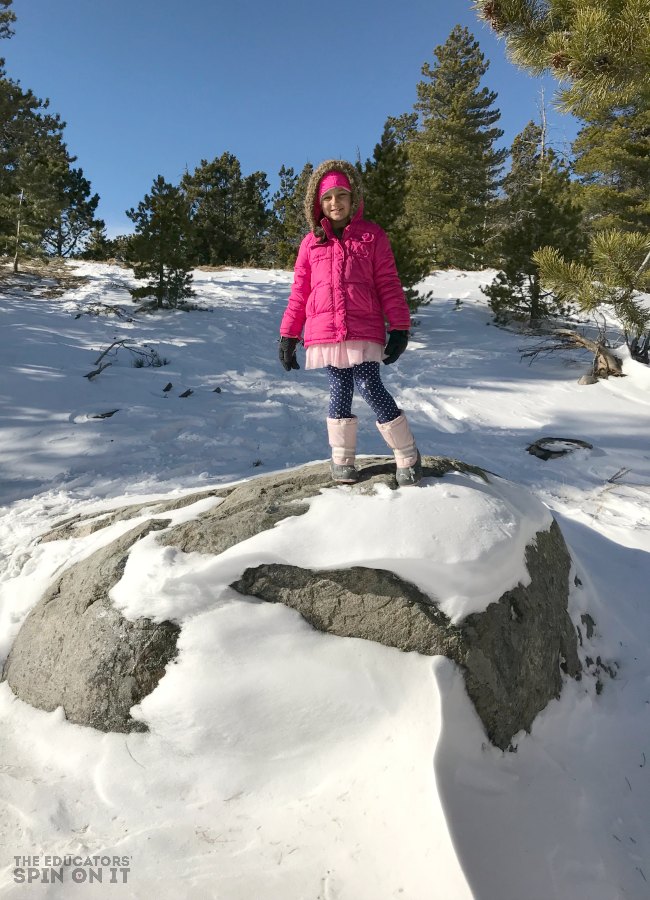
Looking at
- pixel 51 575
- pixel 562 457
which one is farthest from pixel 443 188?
pixel 51 575

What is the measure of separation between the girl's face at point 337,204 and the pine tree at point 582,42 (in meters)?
3.09

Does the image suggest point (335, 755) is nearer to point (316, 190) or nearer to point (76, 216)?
point (316, 190)

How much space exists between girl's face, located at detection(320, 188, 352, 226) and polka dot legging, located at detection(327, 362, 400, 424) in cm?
83

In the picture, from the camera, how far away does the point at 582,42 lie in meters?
3.92

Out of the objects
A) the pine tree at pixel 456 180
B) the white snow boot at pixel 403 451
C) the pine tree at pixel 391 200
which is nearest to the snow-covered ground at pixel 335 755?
the white snow boot at pixel 403 451

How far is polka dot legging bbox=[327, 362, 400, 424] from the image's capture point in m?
2.70

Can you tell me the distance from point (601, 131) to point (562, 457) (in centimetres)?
1169

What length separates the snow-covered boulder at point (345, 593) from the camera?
1997 mm

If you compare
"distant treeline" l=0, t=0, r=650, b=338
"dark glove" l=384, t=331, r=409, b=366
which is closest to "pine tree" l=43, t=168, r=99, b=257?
"distant treeline" l=0, t=0, r=650, b=338

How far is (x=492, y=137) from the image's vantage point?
18.7 m

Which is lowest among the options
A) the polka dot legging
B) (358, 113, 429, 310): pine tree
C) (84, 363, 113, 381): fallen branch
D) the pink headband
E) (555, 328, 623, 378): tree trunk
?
(84, 363, 113, 381): fallen branch

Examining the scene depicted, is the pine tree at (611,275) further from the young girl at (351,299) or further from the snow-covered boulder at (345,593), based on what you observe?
the snow-covered boulder at (345,593)

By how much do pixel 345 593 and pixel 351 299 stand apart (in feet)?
5.07

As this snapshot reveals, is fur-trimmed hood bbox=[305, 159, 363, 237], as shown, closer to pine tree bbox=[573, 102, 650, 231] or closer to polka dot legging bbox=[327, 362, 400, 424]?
polka dot legging bbox=[327, 362, 400, 424]
